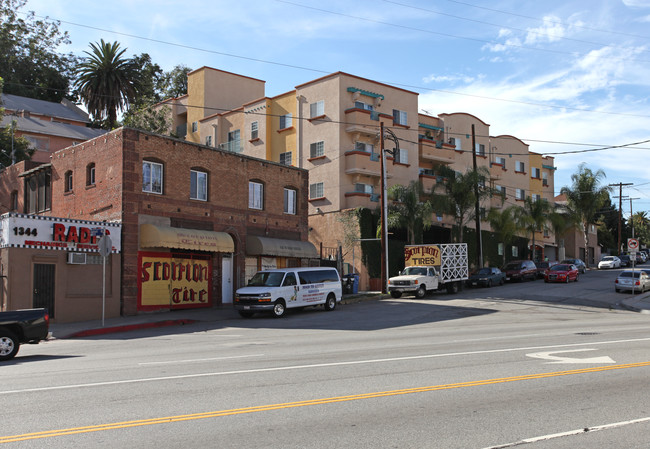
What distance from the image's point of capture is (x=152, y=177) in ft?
85.3

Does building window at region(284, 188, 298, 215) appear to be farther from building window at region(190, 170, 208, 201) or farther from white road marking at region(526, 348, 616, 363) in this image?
white road marking at region(526, 348, 616, 363)

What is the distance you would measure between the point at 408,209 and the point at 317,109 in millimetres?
10000

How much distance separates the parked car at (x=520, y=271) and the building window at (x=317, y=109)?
711 inches

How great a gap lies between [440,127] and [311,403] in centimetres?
4478

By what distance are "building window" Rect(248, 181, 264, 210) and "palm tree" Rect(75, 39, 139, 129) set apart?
2597cm

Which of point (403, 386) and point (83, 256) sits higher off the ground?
point (83, 256)

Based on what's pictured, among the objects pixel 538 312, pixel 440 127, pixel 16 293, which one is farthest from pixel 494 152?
pixel 16 293

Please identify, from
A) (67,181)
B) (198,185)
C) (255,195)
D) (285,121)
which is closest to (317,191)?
(285,121)

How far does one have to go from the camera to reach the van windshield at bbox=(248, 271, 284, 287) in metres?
23.9

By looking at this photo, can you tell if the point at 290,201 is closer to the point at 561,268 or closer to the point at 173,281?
the point at 173,281

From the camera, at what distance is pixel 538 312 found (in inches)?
1032

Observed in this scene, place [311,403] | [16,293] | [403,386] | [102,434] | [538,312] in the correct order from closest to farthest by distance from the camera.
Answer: [102,434] → [311,403] → [403,386] → [16,293] → [538,312]

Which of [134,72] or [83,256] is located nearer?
[83,256]

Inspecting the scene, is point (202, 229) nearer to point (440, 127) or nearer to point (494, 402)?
point (494, 402)
